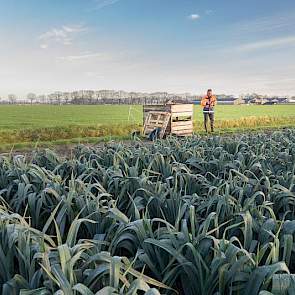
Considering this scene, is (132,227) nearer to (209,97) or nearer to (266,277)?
(266,277)

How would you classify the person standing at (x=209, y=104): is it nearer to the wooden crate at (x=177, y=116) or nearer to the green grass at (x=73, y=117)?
the wooden crate at (x=177, y=116)

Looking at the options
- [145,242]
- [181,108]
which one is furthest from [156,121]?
[145,242]

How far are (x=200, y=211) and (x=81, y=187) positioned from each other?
1.04 meters

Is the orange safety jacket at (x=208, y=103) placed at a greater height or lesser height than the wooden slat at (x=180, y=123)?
greater

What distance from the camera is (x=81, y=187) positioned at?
3.30 meters

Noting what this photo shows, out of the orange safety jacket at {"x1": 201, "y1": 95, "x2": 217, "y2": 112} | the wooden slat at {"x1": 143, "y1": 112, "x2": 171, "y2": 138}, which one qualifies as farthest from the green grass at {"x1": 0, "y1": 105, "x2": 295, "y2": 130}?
the wooden slat at {"x1": 143, "y1": 112, "x2": 171, "y2": 138}

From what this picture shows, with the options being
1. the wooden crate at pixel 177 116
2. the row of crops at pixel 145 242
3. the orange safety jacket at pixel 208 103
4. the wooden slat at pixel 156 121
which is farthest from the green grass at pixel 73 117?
the row of crops at pixel 145 242

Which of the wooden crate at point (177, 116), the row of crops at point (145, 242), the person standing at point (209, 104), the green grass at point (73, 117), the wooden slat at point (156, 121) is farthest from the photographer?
the green grass at point (73, 117)

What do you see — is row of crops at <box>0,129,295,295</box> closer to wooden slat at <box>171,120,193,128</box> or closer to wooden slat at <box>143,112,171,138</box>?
wooden slat at <box>143,112,171,138</box>

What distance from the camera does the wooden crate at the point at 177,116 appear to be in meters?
15.7

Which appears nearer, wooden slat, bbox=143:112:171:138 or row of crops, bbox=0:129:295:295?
row of crops, bbox=0:129:295:295

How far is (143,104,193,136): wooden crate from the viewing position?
15680mm

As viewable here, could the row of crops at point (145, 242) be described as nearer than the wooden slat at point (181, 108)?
Yes

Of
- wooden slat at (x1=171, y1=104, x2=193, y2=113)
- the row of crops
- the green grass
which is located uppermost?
wooden slat at (x1=171, y1=104, x2=193, y2=113)
